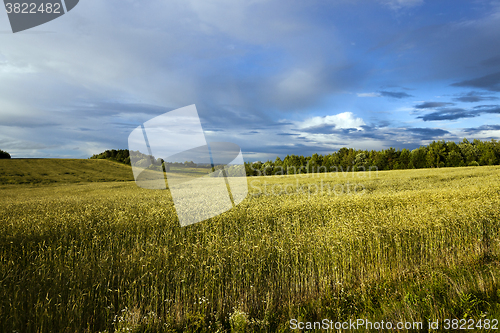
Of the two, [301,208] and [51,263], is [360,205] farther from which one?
[51,263]

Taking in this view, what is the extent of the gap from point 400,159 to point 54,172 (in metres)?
101

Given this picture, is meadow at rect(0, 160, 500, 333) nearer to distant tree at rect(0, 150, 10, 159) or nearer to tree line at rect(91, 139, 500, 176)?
tree line at rect(91, 139, 500, 176)

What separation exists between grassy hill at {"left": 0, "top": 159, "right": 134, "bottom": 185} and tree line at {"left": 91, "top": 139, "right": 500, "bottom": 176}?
14.2 meters

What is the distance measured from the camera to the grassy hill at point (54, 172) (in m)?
44.2

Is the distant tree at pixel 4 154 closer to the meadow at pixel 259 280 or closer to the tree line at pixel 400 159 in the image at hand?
the tree line at pixel 400 159

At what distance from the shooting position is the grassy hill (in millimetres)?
44209

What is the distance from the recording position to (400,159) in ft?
275

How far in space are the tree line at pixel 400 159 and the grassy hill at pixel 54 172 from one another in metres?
14.2

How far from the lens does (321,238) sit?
6.50 meters
